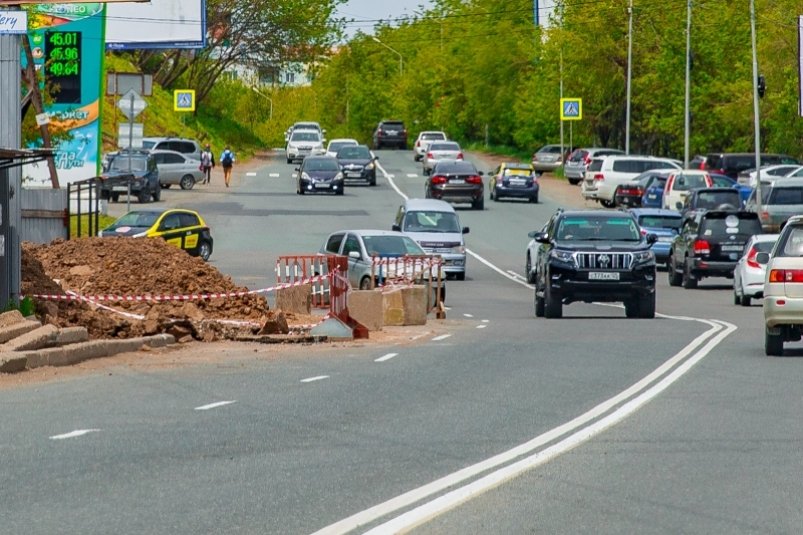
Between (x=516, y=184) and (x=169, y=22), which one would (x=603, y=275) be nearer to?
(x=516, y=184)

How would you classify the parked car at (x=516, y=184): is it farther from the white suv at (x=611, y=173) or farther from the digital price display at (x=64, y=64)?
the digital price display at (x=64, y=64)

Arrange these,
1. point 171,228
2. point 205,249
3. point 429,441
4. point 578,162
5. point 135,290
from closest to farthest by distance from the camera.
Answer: point 429,441, point 135,290, point 171,228, point 205,249, point 578,162

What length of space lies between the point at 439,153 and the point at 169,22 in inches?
666

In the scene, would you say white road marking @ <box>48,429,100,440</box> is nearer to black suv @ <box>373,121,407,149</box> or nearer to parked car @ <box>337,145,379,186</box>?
parked car @ <box>337,145,379,186</box>

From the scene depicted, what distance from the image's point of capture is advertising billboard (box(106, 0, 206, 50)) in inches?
2803

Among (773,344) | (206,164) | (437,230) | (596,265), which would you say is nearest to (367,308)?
(596,265)

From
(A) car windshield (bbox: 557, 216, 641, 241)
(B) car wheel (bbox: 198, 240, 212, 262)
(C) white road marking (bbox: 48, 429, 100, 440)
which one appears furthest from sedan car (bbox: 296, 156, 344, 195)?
(C) white road marking (bbox: 48, 429, 100, 440)

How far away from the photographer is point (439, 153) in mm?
83438

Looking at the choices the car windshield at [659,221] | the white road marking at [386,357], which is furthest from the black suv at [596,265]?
the car windshield at [659,221]

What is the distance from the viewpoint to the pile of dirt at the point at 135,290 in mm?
23328

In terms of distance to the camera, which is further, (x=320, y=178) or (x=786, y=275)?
(x=320, y=178)

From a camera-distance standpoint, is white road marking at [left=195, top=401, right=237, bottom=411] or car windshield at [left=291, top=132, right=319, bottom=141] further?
car windshield at [left=291, top=132, right=319, bottom=141]

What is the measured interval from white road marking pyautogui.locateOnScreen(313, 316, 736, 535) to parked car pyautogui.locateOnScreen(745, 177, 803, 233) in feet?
93.4

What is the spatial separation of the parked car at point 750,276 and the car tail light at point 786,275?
12851 millimetres
